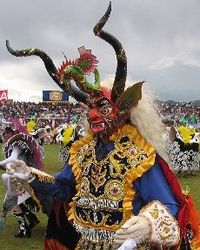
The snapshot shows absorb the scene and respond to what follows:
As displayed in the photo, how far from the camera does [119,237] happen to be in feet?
9.47

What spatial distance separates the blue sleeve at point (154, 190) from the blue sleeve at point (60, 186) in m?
0.57

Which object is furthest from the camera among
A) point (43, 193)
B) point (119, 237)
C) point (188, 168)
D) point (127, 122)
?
point (188, 168)

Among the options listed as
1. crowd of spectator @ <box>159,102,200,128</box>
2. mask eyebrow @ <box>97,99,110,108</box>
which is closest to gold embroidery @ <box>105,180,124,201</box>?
mask eyebrow @ <box>97,99,110,108</box>

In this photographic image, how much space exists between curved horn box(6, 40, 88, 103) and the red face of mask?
16cm

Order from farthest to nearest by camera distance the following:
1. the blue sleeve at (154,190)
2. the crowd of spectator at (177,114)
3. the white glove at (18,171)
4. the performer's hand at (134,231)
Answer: the crowd of spectator at (177,114), the white glove at (18,171), the blue sleeve at (154,190), the performer's hand at (134,231)

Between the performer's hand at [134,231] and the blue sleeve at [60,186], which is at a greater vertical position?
the blue sleeve at [60,186]

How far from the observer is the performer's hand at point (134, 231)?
287 cm

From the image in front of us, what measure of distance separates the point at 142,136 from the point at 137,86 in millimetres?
A: 337

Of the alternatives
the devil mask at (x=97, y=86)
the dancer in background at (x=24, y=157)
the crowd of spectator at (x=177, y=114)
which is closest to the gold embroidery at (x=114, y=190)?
the devil mask at (x=97, y=86)

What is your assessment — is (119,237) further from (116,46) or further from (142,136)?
(116,46)

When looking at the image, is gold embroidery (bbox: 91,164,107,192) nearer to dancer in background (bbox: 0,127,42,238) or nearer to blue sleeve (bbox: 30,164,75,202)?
blue sleeve (bbox: 30,164,75,202)

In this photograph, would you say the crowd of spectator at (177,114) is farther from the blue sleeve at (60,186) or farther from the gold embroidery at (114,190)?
the blue sleeve at (60,186)

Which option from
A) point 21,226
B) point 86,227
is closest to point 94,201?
point 86,227

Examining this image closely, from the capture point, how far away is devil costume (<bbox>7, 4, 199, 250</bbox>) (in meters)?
3.29
